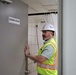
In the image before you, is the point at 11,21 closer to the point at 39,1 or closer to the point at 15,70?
the point at 15,70

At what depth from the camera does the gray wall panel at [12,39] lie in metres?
1.37

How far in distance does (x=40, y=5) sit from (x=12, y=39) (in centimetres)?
96

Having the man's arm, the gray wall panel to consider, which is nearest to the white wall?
the gray wall panel

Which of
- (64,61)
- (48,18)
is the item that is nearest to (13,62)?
(64,61)

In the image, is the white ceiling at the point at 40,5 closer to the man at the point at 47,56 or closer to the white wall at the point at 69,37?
the man at the point at 47,56

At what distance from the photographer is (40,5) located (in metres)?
2.24

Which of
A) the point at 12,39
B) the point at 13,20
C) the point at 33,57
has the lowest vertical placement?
the point at 33,57

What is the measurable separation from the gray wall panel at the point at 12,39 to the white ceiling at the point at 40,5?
247 mm

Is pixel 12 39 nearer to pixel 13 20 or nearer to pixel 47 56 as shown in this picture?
pixel 13 20

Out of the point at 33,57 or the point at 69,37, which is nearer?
the point at 69,37

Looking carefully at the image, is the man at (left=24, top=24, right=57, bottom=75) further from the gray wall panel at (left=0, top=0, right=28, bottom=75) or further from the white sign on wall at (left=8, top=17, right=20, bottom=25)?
the white sign on wall at (left=8, top=17, right=20, bottom=25)

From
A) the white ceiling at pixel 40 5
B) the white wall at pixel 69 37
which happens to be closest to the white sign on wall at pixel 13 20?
the white ceiling at pixel 40 5

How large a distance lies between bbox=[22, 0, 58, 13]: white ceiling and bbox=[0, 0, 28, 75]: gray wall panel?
25 centimetres

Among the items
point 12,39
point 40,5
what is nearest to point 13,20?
point 12,39
